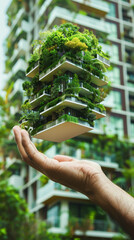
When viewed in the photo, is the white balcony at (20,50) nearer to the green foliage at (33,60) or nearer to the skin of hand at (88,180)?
the green foliage at (33,60)

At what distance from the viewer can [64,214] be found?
18625mm

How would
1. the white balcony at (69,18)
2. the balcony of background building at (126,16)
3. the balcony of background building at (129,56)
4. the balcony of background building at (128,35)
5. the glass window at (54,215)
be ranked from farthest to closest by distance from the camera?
the balcony of background building at (126,16) → the balcony of background building at (128,35) → the balcony of background building at (129,56) → the glass window at (54,215) → the white balcony at (69,18)

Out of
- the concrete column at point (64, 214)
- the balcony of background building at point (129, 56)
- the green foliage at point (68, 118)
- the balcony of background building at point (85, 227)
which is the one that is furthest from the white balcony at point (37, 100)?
the balcony of background building at point (129, 56)

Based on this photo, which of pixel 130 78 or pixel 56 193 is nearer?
pixel 56 193

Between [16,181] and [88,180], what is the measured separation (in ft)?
72.9

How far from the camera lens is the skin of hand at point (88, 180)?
186 cm

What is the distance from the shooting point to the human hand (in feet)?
6.57

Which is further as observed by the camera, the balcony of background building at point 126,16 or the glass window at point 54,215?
the balcony of background building at point 126,16

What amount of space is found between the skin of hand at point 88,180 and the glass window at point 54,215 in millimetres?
16521

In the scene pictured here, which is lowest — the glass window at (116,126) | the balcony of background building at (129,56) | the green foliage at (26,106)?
the green foliage at (26,106)

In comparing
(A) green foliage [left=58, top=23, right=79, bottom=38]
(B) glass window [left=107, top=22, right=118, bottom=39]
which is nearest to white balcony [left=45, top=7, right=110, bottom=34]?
(A) green foliage [left=58, top=23, right=79, bottom=38]

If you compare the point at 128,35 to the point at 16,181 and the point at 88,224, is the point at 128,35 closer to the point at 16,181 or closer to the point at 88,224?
the point at 16,181

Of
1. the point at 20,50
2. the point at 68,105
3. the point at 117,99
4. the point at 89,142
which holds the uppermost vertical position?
the point at 117,99

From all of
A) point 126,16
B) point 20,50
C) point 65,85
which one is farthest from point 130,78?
point 65,85
